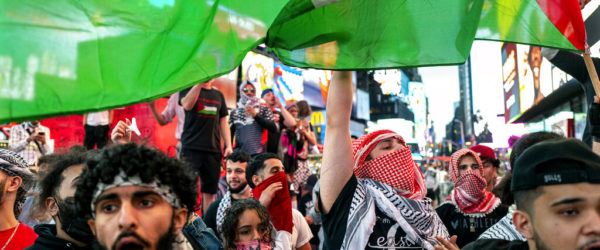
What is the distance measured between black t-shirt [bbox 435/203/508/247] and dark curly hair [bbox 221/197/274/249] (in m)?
1.72

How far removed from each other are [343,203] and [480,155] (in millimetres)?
3505

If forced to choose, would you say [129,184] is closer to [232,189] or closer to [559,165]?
[559,165]

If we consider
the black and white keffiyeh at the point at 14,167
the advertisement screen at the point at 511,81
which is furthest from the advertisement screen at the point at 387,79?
the advertisement screen at the point at 511,81

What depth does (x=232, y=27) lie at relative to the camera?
8.20ft

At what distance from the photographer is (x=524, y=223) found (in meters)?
2.28

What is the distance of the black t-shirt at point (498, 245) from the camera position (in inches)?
100

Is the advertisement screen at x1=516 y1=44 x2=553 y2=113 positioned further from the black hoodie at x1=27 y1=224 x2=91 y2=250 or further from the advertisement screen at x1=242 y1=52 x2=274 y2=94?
the black hoodie at x1=27 y1=224 x2=91 y2=250

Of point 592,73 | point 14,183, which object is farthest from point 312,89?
point 592,73

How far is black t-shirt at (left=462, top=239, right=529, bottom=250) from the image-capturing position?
100 inches

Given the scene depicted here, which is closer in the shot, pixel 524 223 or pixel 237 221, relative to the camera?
pixel 524 223

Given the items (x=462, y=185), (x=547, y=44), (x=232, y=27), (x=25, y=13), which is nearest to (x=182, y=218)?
(x=232, y=27)

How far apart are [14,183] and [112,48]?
7.21 feet

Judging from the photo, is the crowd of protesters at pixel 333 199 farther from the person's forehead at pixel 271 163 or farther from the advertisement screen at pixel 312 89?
the advertisement screen at pixel 312 89

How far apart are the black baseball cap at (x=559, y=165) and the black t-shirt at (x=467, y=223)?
8.94ft
